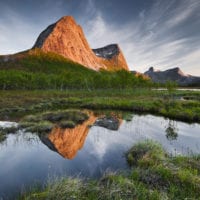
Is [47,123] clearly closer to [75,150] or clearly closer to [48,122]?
[48,122]

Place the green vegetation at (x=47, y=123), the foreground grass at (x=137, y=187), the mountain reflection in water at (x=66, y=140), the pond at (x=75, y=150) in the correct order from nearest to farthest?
the foreground grass at (x=137, y=187) < the pond at (x=75, y=150) < the mountain reflection in water at (x=66, y=140) < the green vegetation at (x=47, y=123)

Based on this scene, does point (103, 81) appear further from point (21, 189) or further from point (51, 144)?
point (21, 189)

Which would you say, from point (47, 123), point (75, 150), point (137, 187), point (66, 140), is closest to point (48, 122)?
point (47, 123)

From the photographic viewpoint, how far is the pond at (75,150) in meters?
9.68

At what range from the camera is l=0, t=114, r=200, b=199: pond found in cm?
968

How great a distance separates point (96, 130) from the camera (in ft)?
64.3

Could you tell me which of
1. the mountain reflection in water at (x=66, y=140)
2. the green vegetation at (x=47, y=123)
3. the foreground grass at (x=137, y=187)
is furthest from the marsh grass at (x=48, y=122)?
the foreground grass at (x=137, y=187)

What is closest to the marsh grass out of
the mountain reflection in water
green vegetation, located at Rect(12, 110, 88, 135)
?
green vegetation, located at Rect(12, 110, 88, 135)

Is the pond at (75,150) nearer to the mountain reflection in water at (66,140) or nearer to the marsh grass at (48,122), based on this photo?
the mountain reflection in water at (66,140)

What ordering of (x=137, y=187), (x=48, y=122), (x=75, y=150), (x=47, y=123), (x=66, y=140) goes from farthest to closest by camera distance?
(x=48, y=122) < (x=47, y=123) < (x=66, y=140) < (x=75, y=150) < (x=137, y=187)

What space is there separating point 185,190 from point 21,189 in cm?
718

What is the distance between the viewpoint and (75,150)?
45.2 ft

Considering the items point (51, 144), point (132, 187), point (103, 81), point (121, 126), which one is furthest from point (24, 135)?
point (103, 81)

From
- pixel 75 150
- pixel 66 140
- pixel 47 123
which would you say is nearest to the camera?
pixel 75 150
